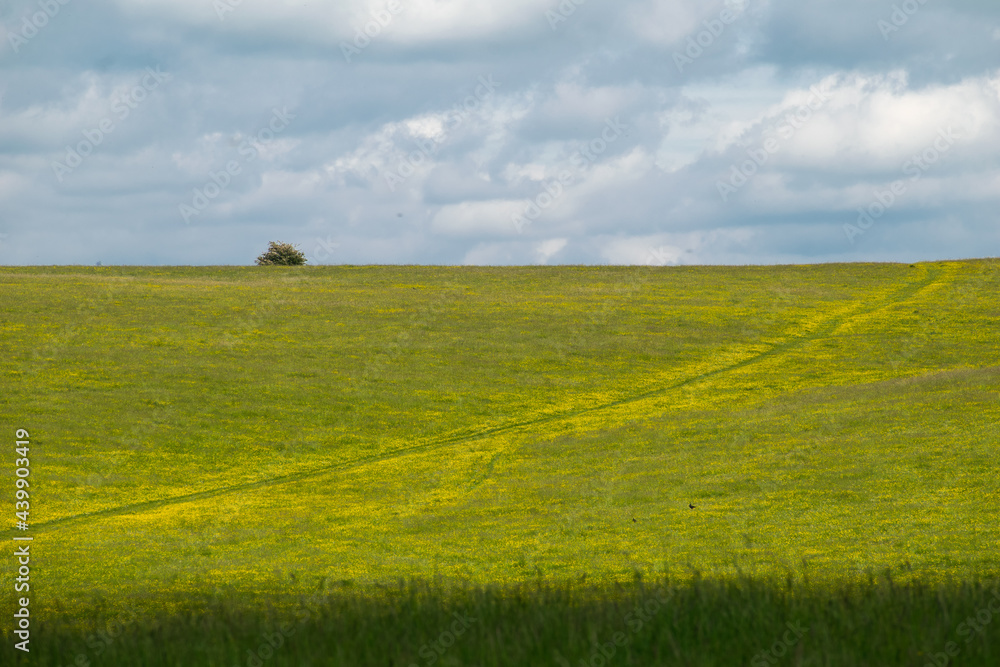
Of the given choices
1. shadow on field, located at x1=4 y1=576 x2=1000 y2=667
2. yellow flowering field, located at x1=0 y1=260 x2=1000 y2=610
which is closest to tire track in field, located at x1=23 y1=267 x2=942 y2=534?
yellow flowering field, located at x1=0 y1=260 x2=1000 y2=610

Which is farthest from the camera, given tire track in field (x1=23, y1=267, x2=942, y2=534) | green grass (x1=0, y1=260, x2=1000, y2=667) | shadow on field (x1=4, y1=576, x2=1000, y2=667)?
tire track in field (x1=23, y1=267, x2=942, y2=534)

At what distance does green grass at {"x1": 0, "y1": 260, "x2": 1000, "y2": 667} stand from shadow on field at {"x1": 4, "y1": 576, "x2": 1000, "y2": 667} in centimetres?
4

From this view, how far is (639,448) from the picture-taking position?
93.3ft

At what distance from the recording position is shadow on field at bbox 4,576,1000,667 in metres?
6.36

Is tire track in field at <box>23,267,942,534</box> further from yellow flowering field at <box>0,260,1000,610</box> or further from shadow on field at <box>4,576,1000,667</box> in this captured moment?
shadow on field at <box>4,576,1000,667</box>

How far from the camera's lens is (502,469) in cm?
2825

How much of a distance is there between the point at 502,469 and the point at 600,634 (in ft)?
70.6

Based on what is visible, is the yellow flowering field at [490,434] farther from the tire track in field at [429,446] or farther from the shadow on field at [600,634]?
the shadow on field at [600,634]

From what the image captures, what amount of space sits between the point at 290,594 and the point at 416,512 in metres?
8.93

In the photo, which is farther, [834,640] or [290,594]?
[290,594]

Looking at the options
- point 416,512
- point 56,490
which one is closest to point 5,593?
point 416,512

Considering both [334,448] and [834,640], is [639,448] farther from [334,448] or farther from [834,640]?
[834,640]

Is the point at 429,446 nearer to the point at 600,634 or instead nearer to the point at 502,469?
the point at 502,469

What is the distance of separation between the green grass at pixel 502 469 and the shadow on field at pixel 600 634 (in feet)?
0.14
